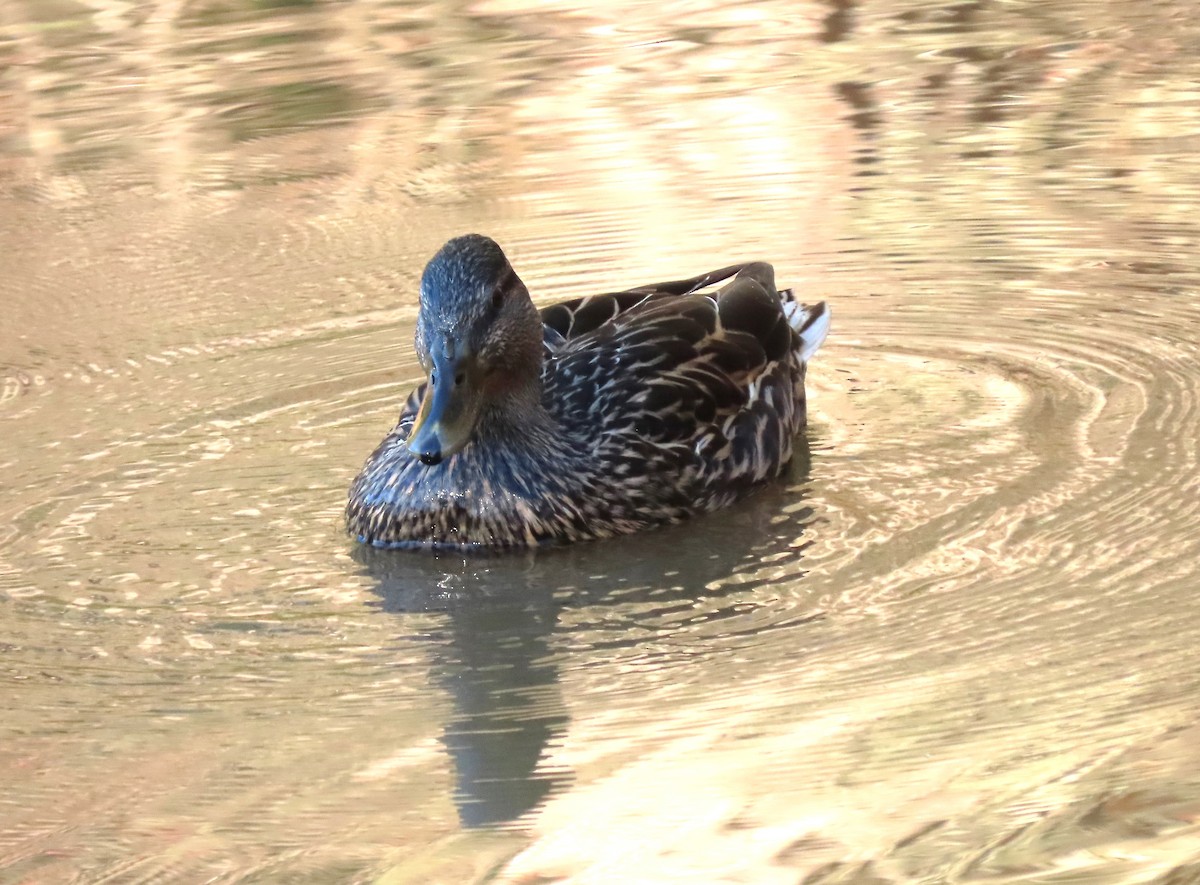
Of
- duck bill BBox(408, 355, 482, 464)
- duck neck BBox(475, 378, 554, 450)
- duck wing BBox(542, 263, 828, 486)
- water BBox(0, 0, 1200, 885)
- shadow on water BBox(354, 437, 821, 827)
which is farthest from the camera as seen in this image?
duck wing BBox(542, 263, 828, 486)

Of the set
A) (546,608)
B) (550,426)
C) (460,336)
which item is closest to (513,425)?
(550,426)

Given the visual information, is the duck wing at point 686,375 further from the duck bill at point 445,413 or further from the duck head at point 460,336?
the duck bill at point 445,413

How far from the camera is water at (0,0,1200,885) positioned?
15.9 ft

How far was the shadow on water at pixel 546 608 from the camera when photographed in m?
5.27

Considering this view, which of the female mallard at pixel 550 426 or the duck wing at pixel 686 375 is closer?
the female mallard at pixel 550 426

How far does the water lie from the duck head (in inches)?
20.0

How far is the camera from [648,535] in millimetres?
6965

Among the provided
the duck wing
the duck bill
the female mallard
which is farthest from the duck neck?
the duck bill

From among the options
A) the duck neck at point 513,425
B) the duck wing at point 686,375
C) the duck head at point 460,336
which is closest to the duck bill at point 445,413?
the duck head at point 460,336

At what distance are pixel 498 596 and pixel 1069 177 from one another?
199 inches

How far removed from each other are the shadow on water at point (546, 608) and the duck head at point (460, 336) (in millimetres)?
461

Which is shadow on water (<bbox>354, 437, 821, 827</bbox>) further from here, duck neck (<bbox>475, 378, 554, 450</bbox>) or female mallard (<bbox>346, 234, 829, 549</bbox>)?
duck neck (<bbox>475, 378, 554, 450</bbox>)

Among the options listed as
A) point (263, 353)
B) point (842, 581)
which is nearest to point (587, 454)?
point (842, 581)

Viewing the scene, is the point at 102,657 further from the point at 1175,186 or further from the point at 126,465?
the point at 1175,186
